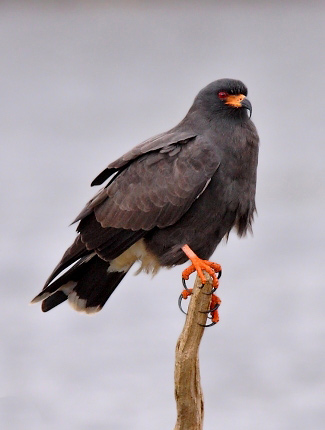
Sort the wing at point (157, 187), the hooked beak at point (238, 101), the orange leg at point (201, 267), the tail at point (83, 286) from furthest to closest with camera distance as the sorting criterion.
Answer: the tail at point (83, 286)
the hooked beak at point (238, 101)
the wing at point (157, 187)
the orange leg at point (201, 267)

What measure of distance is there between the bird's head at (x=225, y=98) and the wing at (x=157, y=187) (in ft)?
0.89

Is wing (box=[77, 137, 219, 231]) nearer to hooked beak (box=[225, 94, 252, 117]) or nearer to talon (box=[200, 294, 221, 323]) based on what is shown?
hooked beak (box=[225, 94, 252, 117])

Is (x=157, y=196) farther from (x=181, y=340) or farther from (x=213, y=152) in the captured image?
(x=181, y=340)

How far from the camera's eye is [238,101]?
21.1 feet

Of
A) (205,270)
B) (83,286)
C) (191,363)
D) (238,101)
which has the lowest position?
(191,363)

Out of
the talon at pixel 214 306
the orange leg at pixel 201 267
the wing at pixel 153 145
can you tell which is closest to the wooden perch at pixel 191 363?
the orange leg at pixel 201 267

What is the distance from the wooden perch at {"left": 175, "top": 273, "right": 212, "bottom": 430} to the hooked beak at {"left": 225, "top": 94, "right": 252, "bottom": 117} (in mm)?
1241

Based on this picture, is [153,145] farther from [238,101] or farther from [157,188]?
[238,101]

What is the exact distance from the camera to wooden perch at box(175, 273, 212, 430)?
18.9ft

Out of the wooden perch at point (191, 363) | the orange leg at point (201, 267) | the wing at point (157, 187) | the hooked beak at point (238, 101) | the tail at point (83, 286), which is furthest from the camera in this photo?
the tail at point (83, 286)

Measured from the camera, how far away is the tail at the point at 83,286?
22.2ft

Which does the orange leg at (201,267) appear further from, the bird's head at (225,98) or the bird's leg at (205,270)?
the bird's head at (225,98)

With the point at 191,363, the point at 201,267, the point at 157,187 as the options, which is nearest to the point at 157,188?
the point at 157,187

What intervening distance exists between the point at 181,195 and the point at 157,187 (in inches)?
9.5
